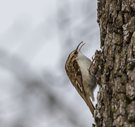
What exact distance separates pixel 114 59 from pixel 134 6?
28cm

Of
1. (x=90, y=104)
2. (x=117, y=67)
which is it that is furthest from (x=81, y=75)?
(x=117, y=67)

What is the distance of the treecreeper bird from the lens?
3506 mm

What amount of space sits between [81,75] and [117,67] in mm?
1436

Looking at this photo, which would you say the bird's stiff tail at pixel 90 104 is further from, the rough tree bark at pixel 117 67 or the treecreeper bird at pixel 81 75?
the rough tree bark at pixel 117 67

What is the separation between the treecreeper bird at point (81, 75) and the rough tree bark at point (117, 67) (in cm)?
100

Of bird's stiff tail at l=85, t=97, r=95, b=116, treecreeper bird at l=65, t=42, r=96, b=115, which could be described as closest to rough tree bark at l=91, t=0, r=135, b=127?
bird's stiff tail at l=85, t=97, r=95, b=116

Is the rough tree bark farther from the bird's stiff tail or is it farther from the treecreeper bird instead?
the treecreeper bird

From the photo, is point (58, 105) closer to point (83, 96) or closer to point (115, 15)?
point (115, 15)

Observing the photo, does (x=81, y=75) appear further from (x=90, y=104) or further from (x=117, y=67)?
(x=117, y=67)

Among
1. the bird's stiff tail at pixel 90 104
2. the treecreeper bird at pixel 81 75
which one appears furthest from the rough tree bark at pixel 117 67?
the treecreeper bird at pixel 81 75

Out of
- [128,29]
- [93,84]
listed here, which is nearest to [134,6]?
[128,29]

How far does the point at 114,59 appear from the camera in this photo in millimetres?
2285

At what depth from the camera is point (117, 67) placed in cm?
224

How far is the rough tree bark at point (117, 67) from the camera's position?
2105 mm
